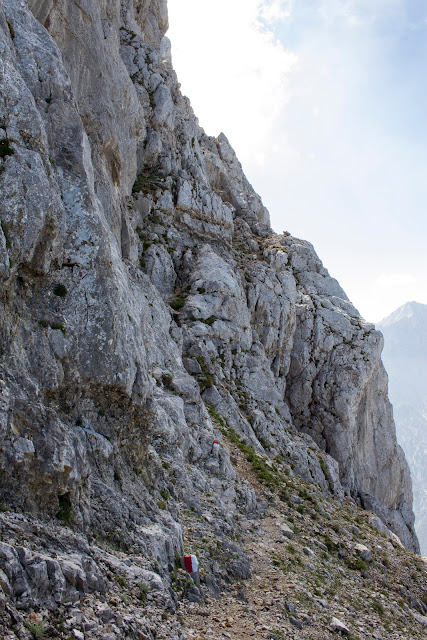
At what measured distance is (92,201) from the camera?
18.2 meters

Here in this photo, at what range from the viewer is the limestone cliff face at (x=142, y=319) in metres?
14.0

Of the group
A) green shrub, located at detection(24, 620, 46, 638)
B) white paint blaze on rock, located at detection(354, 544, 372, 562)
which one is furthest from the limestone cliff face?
white paint blaze on rock, located at detection(354, 544, 372, 562)

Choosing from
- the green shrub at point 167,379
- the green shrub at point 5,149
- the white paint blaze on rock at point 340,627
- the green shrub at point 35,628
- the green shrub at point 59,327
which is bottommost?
the white paint blaze on rock at point 340,627

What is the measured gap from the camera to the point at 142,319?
101 ft

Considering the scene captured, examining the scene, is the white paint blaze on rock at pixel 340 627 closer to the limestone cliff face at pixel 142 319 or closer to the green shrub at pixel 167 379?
the limestone cliff face at pixel 142 319

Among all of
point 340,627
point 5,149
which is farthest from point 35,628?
point 340,627

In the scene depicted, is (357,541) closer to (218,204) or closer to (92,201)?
(92,201)

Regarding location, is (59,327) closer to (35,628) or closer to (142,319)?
(35,628)

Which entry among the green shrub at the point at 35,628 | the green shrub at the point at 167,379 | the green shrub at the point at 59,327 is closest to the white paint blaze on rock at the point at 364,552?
the green shrub at the point at 167,379

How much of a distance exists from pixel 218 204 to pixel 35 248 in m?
39.8

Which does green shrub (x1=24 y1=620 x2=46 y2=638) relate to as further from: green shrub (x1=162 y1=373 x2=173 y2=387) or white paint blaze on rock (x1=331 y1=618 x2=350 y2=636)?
green shrub (x1=162 y1=373 x2=173 y2=387)

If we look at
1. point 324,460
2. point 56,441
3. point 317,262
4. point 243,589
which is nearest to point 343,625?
point 243,589

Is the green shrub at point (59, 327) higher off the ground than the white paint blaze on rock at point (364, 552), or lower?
higher

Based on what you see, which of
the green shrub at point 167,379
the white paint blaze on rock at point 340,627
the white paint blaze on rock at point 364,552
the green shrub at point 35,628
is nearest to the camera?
the green shrub at point 35,628
